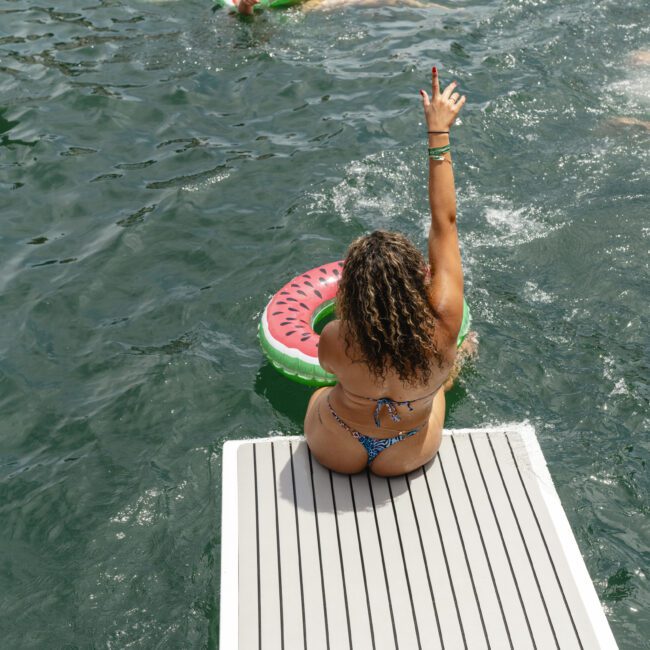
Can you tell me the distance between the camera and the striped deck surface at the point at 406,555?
340 centimetres

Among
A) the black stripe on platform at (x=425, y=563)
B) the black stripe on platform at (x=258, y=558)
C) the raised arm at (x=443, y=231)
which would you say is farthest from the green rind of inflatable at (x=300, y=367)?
the raised arm at (x=443, y=231)

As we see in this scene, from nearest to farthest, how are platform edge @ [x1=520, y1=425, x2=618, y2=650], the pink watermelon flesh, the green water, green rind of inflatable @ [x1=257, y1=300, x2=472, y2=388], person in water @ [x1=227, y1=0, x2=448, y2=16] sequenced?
platform edge @ [x1=520, y1=425, x2=618, y2=650], the green water, green rind of inflatable @ [x1=257, y1=300, x2=472, y2=388], the pink watermelon flesh, person in water @ [x1=227, y1=0, x2=448, y2=16]

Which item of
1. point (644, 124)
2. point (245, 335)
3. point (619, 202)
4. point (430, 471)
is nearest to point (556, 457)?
point (430, 471)

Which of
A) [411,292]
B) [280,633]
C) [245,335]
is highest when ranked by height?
[411,292]

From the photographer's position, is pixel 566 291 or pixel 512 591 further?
pixel 566 291

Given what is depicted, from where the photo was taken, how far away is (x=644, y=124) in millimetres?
7824

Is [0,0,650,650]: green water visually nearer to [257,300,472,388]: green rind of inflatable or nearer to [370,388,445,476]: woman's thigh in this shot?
[257,300,472,388]: green rind of inflatable

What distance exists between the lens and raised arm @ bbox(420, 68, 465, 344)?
11.6ft

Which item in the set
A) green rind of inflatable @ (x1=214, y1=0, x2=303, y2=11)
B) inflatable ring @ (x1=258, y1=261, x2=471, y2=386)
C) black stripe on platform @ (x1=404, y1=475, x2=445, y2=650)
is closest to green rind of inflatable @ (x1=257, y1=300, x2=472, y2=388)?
inflatable ring @ (x1=258, y1=261, x2=471, y2=386)

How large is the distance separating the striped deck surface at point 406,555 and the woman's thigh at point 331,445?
7cm

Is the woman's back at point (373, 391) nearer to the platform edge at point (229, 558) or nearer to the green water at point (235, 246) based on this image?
the platform edge at point (229, 558)

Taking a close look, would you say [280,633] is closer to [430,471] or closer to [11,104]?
[430,471]

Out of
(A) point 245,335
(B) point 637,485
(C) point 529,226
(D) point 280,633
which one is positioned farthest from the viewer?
(C) point 529,226

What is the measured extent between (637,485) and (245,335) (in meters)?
2.78
